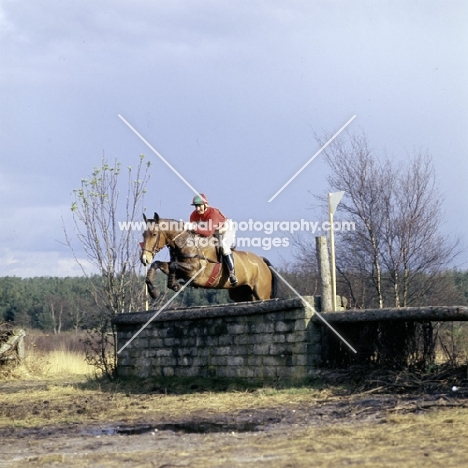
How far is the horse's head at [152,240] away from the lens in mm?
15227

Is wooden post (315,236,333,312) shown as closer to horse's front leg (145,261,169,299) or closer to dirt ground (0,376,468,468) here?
dirt ground (0,376,468,468)

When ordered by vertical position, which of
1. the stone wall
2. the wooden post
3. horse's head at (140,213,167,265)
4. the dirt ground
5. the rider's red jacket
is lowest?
the dirt ground

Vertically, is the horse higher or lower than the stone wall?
higher

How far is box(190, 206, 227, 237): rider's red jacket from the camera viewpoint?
16.0m

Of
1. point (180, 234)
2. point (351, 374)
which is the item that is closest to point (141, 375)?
point (180, 234)

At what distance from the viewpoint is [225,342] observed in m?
14.3

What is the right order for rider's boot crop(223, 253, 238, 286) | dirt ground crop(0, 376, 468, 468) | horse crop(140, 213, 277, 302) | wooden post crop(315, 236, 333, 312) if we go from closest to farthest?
dirt ground crop(0, 376, 468, 468) < wooden post crop(315, 236, 333, 312) < horse crop(140, 213, 277, 302) < rider's boot crop(223, 253, 238, 286)

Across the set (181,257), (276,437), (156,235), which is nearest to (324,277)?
(181,257)

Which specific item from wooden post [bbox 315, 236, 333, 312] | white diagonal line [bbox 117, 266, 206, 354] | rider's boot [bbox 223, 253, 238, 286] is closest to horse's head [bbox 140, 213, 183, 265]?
white diagonal line [bbox 117, 266, 206, 354]

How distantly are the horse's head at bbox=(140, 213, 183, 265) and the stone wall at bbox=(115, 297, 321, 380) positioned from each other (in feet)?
3.86

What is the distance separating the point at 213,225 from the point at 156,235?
1.21m

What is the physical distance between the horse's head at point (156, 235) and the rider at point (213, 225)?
416mm

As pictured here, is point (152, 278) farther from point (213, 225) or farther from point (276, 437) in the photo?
point (276, 437)

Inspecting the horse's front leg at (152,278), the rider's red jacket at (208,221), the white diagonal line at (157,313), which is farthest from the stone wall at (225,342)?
the rider's red jacket at (208,221)
